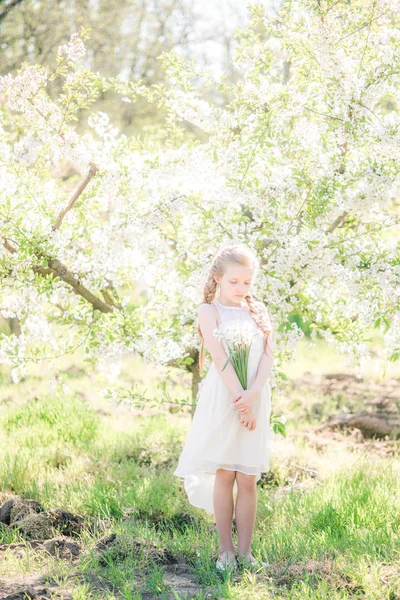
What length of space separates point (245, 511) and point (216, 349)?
0.80m

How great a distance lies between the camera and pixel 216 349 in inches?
136

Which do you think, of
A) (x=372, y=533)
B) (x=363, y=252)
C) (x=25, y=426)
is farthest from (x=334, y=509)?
(x=25, y=426)

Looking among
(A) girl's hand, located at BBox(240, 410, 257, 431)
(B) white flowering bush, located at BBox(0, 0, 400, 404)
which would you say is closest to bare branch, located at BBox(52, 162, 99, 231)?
(B) white flowering bush, located at BBox(0, 0, 400, 404)

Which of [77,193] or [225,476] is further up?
[77,193]

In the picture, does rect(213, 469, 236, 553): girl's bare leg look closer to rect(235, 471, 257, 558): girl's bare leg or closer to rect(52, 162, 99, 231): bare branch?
rect(235, 471, 257, 558): girl's bare leg

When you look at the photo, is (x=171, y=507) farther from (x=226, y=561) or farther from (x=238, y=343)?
(x=238, y=343)

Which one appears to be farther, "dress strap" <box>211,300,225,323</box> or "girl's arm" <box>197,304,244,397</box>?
"dress strap" <box>211,300,225,323</box>

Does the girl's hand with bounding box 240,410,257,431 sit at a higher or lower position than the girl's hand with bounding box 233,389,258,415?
lower

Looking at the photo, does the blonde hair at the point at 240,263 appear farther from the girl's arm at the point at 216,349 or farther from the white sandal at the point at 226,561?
the white sandal at the point at 226,561

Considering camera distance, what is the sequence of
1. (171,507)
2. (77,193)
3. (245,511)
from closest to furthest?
(245,511), (171,507), (77,193)

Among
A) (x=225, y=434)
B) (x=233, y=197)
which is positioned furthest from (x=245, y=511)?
(x=233, y=197)

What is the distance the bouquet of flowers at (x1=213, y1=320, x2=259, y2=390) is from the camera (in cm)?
338

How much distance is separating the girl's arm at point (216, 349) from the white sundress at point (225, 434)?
0.04 m

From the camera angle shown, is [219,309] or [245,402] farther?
[219,309]
